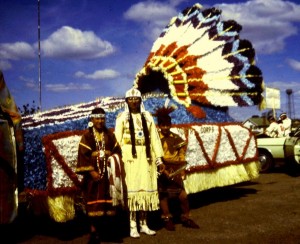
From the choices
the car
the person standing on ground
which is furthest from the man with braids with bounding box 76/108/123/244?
the person standing on ground

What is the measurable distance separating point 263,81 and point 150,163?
347cm

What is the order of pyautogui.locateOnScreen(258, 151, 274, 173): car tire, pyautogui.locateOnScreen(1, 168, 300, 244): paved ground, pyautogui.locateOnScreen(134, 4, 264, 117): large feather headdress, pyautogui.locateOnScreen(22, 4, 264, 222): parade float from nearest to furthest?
pyautogui.locateOnScreen(1, 168, 300, 244): paved ground
pyautogui.locateOnScreen(22, 4, 264, 222): parade float
pyautogui.locateOnScreen(134, 4, 264, 117): large feather headdress
pyautogui.locateOnScreen(258, 151, 274, 173): car tire

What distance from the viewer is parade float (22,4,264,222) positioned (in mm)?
6723

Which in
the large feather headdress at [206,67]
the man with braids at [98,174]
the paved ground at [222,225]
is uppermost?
the large feather headdress at [206,67]

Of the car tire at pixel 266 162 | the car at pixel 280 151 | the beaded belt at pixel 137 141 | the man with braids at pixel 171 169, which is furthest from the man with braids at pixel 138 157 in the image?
the car tire at pixel 266 162

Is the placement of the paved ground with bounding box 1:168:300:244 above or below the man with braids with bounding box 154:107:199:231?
below

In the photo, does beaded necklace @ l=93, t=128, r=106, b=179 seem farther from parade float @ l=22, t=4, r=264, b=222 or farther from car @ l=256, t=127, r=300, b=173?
car @ l=256, t=127, r=300, b=173

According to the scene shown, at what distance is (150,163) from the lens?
535 centimetres

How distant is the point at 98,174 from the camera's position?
15.9 ft

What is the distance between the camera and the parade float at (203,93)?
6723mm

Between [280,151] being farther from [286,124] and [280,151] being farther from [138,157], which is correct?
[138,157]

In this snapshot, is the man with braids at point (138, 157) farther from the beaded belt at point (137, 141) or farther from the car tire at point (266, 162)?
the car tire at point (266, 162)

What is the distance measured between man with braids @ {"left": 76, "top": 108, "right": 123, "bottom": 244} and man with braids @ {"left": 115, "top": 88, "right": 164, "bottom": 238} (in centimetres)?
32

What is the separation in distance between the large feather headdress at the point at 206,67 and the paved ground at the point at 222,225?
1.78 meters
